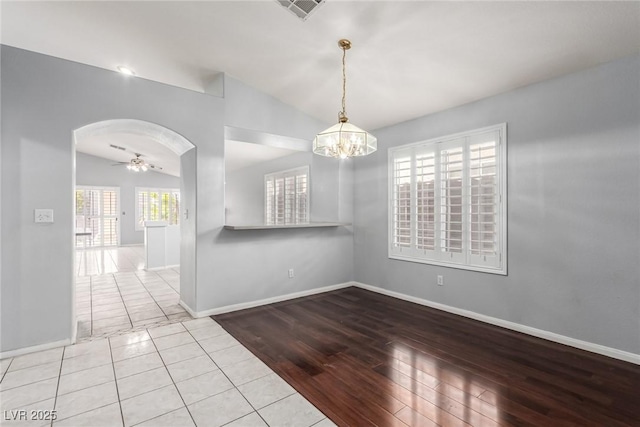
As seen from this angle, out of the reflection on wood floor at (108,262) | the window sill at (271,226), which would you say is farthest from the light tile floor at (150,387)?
the reflection on wood floor at (108,262)

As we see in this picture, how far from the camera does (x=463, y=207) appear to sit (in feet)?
11.9

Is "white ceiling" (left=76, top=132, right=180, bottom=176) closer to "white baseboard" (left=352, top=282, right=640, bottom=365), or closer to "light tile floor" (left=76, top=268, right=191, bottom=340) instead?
"light tile floor" (left=76, top=268, right=191, bottom=340)

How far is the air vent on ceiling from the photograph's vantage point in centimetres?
241

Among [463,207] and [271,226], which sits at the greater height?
[463,207]

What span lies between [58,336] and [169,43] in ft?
10.4

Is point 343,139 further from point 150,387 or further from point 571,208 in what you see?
point 150,387

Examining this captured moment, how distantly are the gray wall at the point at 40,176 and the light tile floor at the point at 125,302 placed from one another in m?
0.53

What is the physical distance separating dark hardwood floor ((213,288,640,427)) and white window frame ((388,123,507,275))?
0.69 meters

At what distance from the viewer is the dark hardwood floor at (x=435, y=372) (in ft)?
6.28

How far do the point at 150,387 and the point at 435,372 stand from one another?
2.16m

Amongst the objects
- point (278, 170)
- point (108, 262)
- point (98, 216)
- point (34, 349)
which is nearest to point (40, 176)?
point (34, 349)

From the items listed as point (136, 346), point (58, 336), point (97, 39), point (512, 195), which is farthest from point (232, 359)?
point (97, 39)

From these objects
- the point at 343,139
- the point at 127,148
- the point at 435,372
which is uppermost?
the point at 127,148

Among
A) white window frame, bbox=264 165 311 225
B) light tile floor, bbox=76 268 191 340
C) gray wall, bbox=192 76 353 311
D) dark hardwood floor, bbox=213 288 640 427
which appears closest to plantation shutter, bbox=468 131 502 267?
dark hardwood floor, bbox=213 288 640 427
